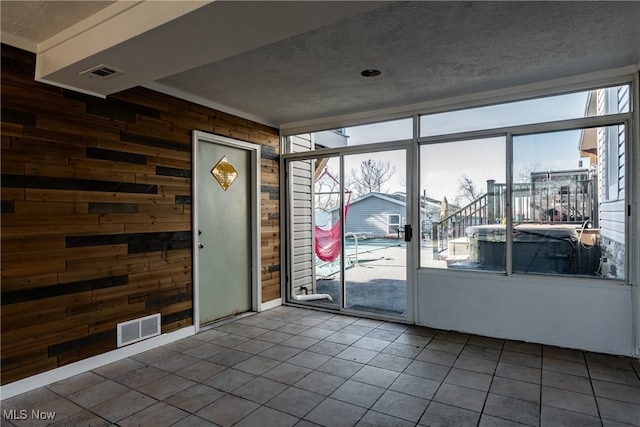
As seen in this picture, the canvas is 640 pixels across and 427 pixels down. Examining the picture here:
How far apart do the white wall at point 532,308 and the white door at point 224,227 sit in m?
2.21

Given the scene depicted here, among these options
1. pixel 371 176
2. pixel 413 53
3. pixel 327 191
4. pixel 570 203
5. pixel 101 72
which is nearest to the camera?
pixel 101 72

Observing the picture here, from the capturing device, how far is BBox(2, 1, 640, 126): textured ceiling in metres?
2.32

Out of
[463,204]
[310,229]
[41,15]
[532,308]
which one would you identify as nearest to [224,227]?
[310,229]

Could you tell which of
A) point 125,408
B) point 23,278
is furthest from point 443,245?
point 23,278

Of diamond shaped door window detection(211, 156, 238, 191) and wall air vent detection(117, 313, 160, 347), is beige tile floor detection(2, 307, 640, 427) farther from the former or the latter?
diamond shaped door window detection(211, 156, 238, 191)

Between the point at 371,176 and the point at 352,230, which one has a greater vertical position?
the point at 371,176

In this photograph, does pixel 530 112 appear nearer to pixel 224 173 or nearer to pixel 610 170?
pixel 610 170

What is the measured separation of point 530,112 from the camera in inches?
144

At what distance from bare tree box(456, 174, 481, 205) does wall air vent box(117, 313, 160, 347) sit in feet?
11.1

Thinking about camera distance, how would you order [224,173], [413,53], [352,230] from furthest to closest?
[352,230]
[224,173]
[413,53]

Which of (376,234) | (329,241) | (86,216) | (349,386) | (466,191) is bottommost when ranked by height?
(349,386)

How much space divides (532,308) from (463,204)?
1234 millimetres

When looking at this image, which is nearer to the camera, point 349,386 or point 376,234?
point 349,386

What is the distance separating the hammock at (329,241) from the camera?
4861 millimetres
